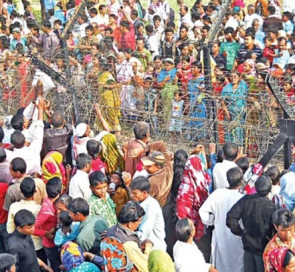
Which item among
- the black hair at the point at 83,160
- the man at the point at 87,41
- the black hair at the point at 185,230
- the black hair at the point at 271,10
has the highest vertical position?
the black hair at the point at 271,10

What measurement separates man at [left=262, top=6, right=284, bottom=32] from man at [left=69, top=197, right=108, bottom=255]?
6734 millimetres

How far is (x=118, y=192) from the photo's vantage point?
9.20 m

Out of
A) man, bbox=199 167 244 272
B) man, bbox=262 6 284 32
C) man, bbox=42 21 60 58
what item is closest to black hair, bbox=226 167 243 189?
man, bbox=199 167 244 272

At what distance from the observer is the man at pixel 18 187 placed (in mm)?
8906

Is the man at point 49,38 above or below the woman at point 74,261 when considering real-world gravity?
below

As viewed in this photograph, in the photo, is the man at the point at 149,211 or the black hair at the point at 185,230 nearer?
the black hair at the point at 185,230

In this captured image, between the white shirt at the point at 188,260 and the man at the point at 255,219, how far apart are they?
0.87 metres

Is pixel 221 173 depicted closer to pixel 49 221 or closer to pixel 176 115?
pixel 49 221

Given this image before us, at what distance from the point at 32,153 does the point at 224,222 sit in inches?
106

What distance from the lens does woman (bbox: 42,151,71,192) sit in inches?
380

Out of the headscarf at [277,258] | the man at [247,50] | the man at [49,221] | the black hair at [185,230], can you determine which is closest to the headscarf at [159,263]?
the black hair at [185,230]

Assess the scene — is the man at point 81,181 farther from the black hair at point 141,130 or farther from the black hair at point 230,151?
the black hair at point 230,151

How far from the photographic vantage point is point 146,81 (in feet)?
39.8

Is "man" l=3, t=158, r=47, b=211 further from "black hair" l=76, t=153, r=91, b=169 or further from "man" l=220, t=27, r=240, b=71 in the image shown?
"man" l=220, t=27, r=240, b=71
